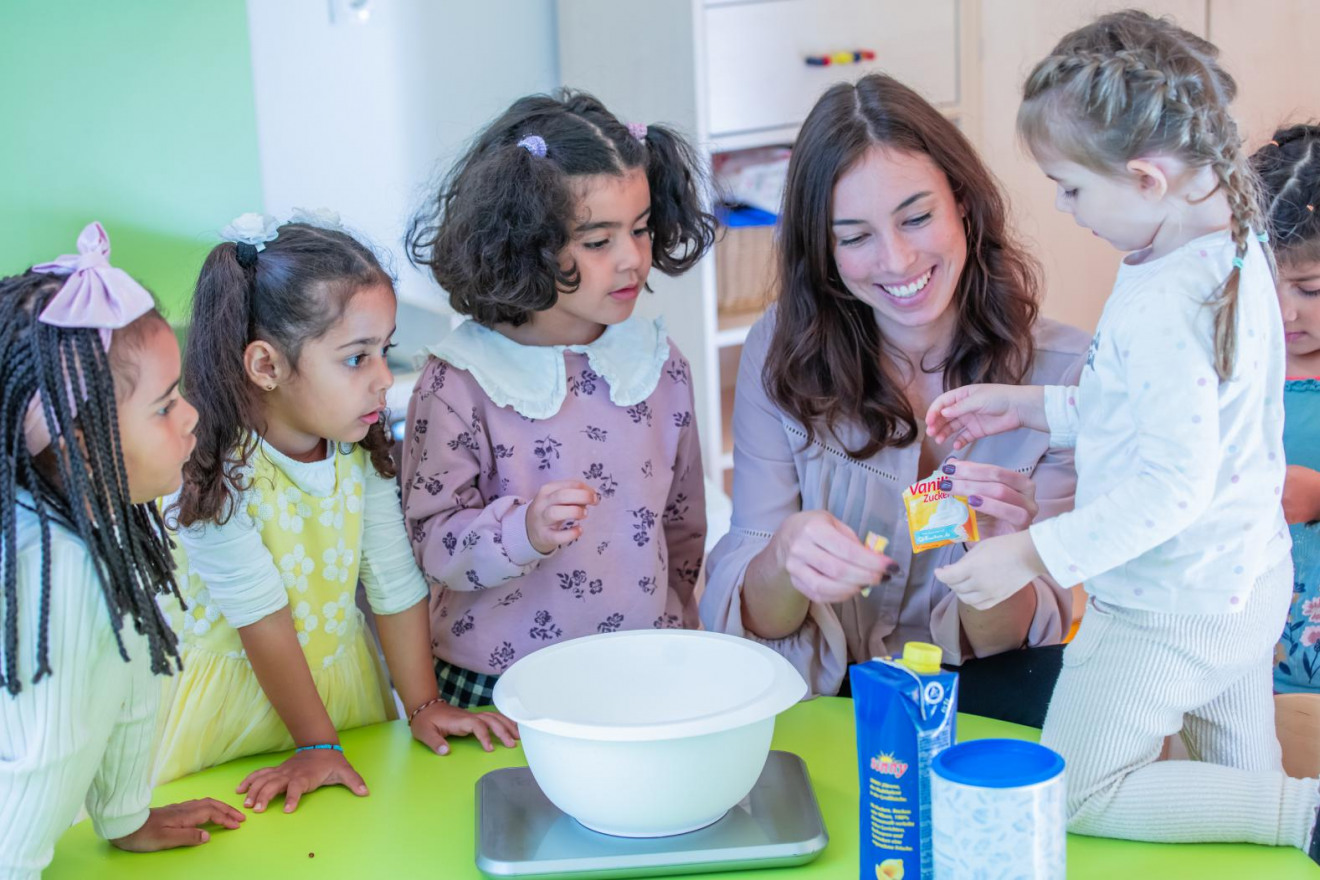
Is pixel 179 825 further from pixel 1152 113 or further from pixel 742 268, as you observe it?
pixel 742 268

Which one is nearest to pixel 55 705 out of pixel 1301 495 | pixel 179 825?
pixel 179 825

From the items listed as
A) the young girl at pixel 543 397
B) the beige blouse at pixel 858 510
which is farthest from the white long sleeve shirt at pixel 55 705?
the beige blouse at pixel 858 510

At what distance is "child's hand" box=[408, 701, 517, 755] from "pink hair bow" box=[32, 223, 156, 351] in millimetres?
509

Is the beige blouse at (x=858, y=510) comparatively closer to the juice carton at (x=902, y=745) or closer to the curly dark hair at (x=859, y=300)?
the curly dark hair at (x=859, y=300)

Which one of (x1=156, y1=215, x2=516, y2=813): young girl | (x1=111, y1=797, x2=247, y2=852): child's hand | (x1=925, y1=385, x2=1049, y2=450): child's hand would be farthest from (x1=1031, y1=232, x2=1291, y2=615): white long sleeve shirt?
(x1=111, y1=797, x2=247, y2=852): child's hand

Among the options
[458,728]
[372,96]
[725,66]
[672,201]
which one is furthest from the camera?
[372,96]

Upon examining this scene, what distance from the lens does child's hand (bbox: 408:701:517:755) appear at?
1278 millimetres

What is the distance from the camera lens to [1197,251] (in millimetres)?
973

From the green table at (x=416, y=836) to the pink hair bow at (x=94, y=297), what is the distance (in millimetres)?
435

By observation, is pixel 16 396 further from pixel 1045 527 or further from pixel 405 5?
pixel 405 5

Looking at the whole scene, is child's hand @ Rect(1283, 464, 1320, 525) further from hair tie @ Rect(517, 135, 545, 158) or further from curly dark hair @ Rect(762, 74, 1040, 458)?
hair tie @ Rect(517, 135, 545, 158)

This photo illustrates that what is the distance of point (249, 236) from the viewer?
1382 millimetres

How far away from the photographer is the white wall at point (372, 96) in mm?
2795

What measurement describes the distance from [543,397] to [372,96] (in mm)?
1511
